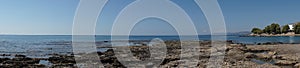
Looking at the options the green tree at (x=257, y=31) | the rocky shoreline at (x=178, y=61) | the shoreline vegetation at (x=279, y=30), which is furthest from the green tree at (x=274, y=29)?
the rocky shoreline at (x=178, y=61)

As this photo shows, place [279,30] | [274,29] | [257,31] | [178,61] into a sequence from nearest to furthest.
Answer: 1. [178,61]
2. [279,30]
3. [274,29]
4. [257,31]

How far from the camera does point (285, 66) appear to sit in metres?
24.3

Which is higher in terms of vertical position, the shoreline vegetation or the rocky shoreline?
the shoreline vegetation

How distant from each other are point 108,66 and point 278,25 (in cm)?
15734

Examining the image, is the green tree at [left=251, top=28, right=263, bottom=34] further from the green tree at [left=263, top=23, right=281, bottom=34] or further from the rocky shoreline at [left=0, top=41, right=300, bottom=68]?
the rocky shoreline at [left=0, top=41, right=300, bottom=68]

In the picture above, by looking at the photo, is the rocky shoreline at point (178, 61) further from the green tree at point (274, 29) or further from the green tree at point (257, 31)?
the green tree at point (257, 31)

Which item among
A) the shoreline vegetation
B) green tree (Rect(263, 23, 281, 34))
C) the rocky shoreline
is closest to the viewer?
the rocky shoreline

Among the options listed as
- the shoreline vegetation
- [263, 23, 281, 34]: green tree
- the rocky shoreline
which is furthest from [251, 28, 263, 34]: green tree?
the rocky shoreline

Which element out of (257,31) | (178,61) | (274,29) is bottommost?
(178,61)

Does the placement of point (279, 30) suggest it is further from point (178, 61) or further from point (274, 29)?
point (178, 61)

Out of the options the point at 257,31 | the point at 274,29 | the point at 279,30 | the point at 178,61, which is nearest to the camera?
the point at 178,61

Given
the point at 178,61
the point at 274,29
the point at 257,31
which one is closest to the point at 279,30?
the point at 274,29

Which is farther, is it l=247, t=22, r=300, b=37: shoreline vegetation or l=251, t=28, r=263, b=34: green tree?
l=251, t=28, r=263, b=34: green tree

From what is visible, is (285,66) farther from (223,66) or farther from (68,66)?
(68,66)
